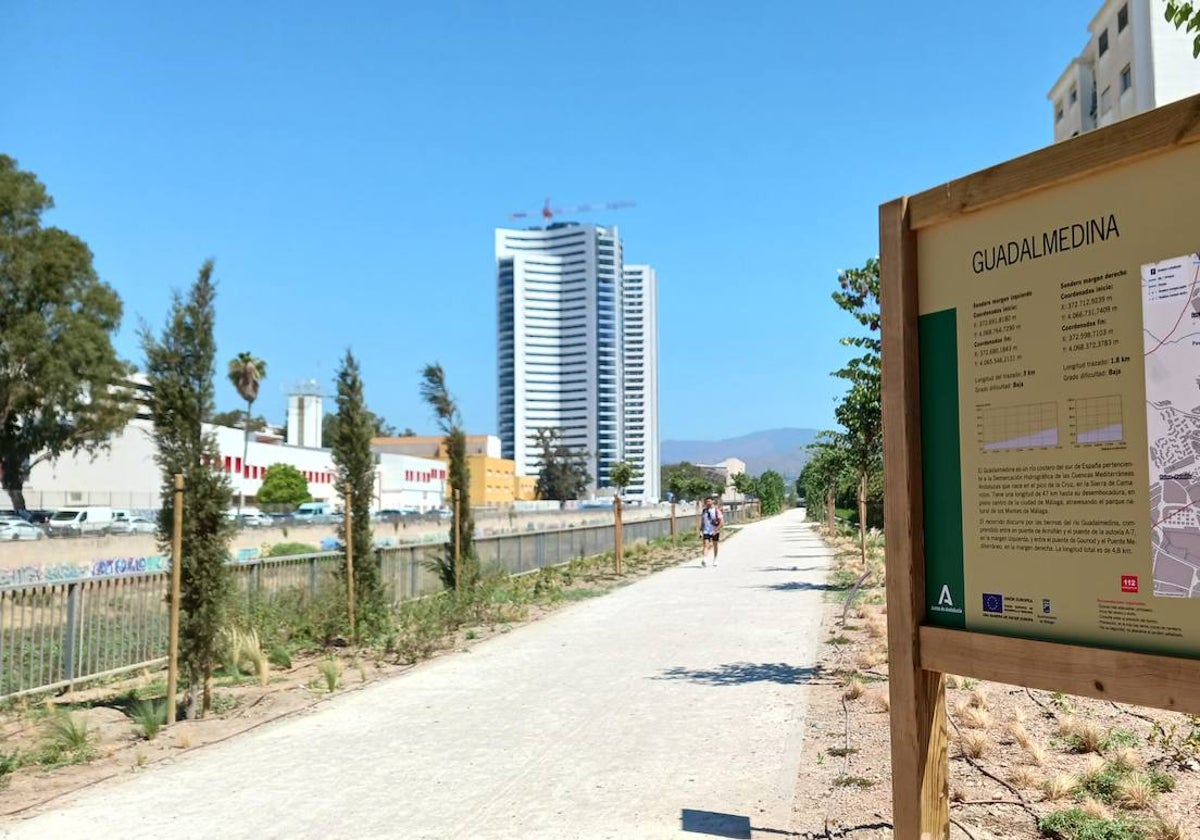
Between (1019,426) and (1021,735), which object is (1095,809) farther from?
(1019,426)

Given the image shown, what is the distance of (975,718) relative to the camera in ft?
22.7

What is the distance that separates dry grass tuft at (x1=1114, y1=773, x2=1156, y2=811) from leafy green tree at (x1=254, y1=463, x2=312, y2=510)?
7297 cm

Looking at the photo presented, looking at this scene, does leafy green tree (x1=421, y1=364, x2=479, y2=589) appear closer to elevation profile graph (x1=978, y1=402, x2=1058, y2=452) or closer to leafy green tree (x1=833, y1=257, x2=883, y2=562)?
leafy green tree (x1=833, y1=257, x2=883, y2=562)

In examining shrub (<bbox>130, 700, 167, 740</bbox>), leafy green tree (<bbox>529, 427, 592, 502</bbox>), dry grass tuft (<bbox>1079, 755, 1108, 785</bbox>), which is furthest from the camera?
leafy green tree (<bbox>529, 427, 592, 502</bbox>)

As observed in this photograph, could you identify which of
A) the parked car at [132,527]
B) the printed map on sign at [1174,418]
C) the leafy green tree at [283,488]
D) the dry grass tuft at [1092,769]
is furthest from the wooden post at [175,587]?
the leafy green tree at [283,488]

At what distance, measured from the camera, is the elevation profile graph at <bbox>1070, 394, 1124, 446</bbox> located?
3.25m

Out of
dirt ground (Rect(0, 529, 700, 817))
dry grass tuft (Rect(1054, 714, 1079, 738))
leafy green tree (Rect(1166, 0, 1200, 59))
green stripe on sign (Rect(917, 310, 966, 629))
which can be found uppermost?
leafy green tree (Rect(1166, 0, 1200, 59))

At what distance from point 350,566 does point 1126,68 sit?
54465 mm

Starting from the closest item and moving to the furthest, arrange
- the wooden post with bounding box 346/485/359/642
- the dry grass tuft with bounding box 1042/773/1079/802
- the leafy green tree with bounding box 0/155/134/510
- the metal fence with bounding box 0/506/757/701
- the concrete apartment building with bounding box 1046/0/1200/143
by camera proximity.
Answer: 1. the dry grass tuft with bounding box 1042/773/1079/802
2. the metal fence with bounding box 0/506/757/701
3. the wooden post with bounding box 346/485/359/642
4. the leafy green tree with bounding box 0/155/134/510
5. the concrete apartment building with bounding box 1046/0/1200/143

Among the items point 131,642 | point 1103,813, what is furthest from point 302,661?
point 1103,813

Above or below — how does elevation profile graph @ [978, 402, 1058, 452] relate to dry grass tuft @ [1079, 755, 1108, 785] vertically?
above

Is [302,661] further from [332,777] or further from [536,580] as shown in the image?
[536,580]

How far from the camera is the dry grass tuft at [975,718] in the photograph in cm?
686

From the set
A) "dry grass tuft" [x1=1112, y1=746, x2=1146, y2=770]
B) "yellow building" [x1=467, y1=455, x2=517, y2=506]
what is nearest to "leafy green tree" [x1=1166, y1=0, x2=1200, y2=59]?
"dry grass tuft" [x1=1112, y1=746, x2=1146, y2=770]
